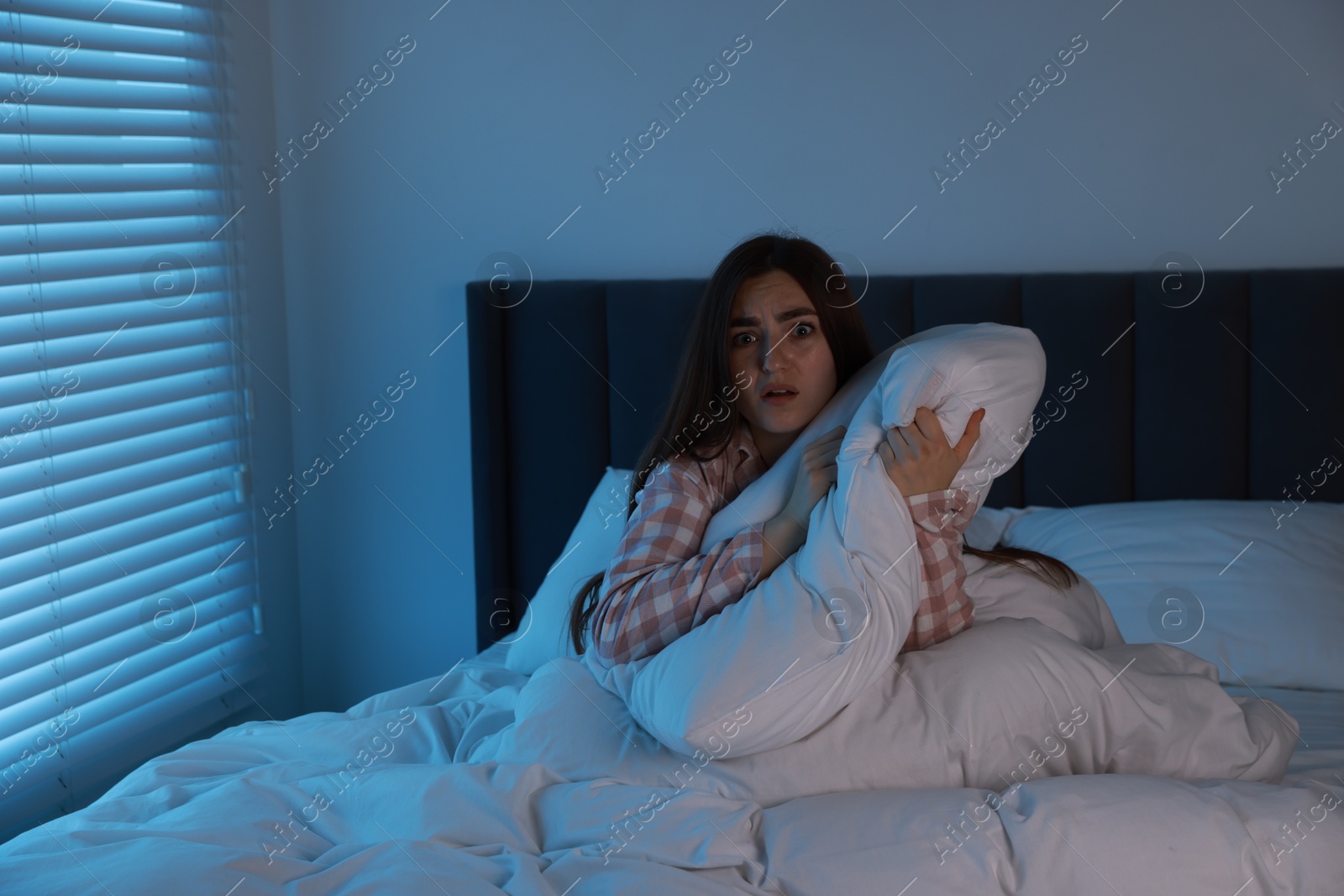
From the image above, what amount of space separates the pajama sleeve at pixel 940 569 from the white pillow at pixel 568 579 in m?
0.62

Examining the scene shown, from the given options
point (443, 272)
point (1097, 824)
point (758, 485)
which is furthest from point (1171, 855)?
point (443, 272)

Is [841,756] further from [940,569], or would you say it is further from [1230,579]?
[1230,579]

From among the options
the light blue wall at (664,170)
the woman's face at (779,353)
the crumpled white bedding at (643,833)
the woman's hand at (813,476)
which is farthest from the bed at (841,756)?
the woman's face at (779,353)

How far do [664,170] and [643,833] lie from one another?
5.06 ft

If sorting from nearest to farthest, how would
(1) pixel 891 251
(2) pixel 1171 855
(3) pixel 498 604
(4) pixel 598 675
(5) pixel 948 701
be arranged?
(2) pixel 1171 855 → (5) pixel 948 701 → (4) pixel 598 675 → (1) pixel 891 251 → (3) pixel 498 604

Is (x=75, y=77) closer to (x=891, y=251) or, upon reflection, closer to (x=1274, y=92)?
(x=891, y=251)

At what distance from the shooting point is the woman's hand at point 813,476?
129 cm

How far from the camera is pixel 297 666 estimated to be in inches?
103

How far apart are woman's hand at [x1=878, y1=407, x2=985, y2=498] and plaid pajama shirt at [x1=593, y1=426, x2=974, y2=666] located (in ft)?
0.06

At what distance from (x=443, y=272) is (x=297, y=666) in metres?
1.05

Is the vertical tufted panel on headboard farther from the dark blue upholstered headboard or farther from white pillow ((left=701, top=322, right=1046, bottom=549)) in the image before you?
white pillow ((left=701, top=322, right=1046, bottom=549))

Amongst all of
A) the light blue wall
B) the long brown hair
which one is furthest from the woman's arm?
the light blue wall

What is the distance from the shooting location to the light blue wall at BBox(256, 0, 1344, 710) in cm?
195

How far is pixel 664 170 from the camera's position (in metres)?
2.25
